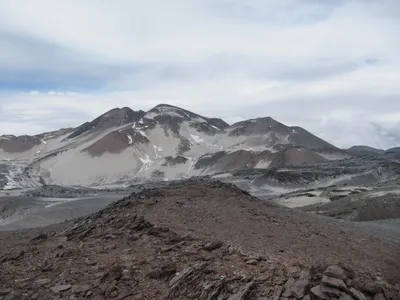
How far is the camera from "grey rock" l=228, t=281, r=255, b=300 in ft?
25.2

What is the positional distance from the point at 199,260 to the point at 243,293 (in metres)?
1.59

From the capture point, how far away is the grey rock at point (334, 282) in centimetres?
762

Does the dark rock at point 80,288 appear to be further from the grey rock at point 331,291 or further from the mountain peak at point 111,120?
the mountain peak at point 111,120

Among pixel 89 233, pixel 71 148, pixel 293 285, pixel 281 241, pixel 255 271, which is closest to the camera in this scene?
pixel 293 285

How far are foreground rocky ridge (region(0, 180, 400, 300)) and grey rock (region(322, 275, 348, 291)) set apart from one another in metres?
0.01

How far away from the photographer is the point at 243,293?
7730 mm

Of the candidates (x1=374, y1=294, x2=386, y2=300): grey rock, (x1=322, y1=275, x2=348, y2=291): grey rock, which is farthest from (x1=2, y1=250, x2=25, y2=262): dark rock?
(x1=374, y1=294, x2=386, y2=300): grey rock

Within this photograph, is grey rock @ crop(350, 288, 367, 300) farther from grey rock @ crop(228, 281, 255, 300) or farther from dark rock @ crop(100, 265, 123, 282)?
dark rock @ crop(100, 265, 123, 282)

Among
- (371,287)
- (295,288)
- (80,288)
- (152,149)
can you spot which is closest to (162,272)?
(80,288)

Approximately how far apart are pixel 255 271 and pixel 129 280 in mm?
2165

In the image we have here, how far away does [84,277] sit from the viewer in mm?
9055

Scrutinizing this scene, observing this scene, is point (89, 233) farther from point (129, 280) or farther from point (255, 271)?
point (255, 271)

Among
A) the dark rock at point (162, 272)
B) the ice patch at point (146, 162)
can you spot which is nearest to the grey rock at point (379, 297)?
the dark rock at point (162, 272)

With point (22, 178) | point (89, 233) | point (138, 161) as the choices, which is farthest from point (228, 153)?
point (89, 233)
